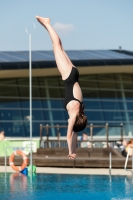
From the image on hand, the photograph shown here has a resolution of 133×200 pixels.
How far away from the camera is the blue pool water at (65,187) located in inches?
761

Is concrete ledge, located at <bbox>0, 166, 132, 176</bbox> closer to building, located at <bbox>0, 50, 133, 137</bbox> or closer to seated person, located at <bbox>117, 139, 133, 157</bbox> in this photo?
seated person, located at <bbox>117, 139, 133, 157</bbox>

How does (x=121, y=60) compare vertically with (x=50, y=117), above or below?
above

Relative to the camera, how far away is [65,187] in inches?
880

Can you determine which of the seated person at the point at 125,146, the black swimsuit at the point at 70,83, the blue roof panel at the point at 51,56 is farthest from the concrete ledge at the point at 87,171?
the black swimsuit at the point at 70,83

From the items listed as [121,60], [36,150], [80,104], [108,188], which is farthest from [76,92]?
[121,60]

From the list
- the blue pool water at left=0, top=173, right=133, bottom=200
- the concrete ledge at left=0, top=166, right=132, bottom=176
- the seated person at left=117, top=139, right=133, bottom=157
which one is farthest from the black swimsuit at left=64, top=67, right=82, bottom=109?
the seated person at left=117, top=139, right=133, bottom=157

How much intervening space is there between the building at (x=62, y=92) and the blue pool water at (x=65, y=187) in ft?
62.4

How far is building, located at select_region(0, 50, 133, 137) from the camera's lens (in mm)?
46188

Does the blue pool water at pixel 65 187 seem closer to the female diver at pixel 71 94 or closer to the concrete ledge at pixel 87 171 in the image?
the concrete ledge at pixel 87 171

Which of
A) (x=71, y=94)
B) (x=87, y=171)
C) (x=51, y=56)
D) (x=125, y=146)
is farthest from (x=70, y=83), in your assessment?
(x=51, y=56)

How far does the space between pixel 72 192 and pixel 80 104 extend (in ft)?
39.8

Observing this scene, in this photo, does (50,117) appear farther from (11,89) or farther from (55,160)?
(55,160)

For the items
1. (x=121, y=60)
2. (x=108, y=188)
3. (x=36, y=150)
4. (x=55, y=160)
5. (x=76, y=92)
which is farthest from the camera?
(x=121, y=60)

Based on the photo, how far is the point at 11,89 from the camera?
48.3 m
